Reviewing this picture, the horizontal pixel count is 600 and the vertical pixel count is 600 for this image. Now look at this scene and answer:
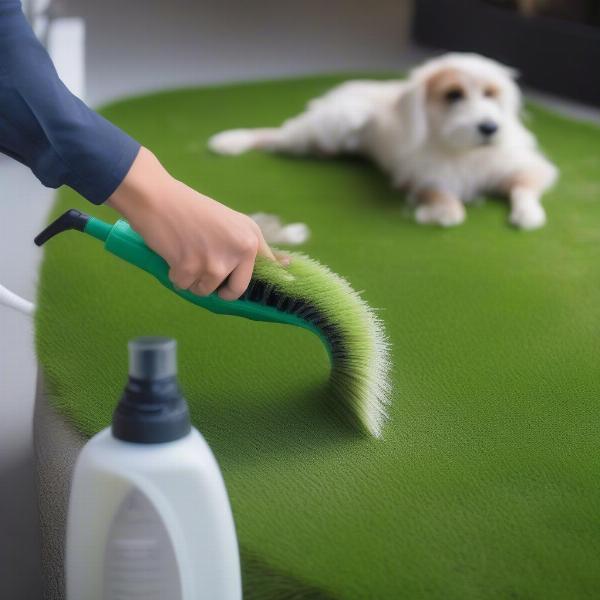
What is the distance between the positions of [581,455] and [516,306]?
0.36m

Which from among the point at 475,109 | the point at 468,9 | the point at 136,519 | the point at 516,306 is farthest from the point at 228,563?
the point at 468,9

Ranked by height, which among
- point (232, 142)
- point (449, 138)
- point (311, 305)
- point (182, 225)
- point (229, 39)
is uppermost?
point (182, 225)

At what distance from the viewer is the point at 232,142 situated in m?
1.87

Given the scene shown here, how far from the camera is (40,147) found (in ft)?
2.31

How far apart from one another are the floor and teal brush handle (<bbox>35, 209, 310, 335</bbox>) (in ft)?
0.98

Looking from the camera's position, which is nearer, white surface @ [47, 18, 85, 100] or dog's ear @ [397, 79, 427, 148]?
dog's ear @ [397, 79, 427, 148]

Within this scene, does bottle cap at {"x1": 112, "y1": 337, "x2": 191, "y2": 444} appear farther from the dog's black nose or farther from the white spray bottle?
the dog's black nose

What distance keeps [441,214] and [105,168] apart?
909 mm

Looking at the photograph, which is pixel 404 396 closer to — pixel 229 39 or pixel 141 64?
pixel 141 64

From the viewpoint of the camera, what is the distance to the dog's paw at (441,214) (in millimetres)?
1523

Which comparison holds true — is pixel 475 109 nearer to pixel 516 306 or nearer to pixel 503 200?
pixel 503 200

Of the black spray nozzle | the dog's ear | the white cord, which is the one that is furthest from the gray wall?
the black spray nozzle

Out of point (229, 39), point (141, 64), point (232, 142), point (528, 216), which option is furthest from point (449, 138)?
point (229, 39)

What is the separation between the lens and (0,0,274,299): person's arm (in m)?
0.69
